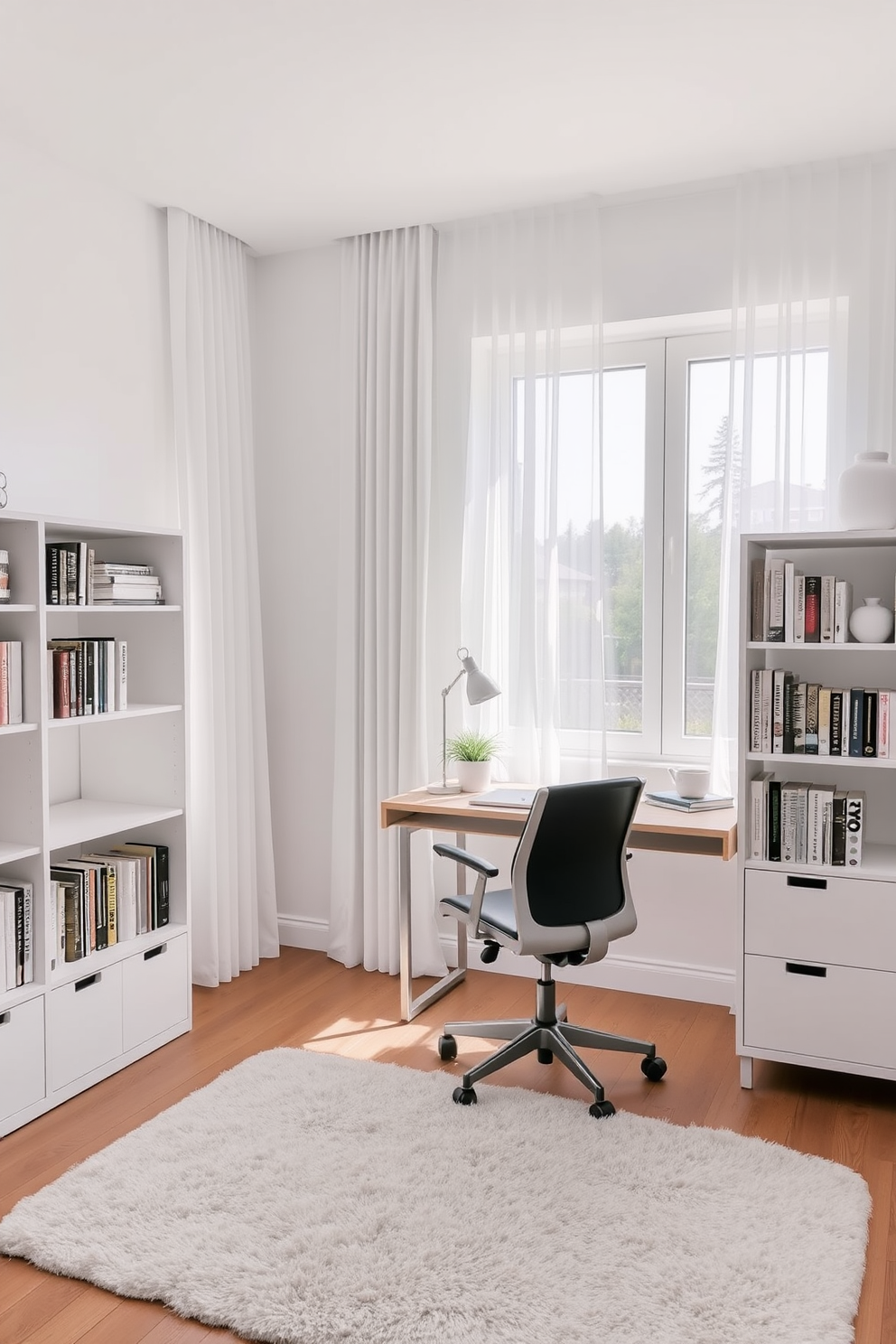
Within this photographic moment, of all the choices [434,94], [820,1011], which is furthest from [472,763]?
[434,94]

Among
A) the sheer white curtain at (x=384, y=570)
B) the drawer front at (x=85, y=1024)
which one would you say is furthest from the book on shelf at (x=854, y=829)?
the drawer front at (x=85, y=1024)

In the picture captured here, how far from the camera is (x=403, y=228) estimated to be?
3.94 meters

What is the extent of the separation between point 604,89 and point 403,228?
48.3 inches

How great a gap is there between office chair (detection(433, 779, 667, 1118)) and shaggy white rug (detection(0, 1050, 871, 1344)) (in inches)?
7.6

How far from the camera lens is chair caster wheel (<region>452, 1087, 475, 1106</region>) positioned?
285cm

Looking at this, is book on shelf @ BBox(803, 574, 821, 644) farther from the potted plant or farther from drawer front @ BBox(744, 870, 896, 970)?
the potted plant

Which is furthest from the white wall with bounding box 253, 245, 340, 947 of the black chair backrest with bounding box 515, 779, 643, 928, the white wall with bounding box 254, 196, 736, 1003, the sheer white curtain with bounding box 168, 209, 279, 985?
the black chair backrest with bounding box 515, 779, 643, 928

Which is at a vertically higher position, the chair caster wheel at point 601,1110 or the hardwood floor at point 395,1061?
the chair caster wheel at point 601,1110

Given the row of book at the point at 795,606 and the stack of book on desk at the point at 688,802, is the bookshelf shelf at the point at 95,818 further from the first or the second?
the row of book at the point at 795,606

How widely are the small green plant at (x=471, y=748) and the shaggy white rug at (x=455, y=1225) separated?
1170mm

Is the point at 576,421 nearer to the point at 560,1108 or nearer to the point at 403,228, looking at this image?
the point at 403,228

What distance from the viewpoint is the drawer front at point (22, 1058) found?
108 inches

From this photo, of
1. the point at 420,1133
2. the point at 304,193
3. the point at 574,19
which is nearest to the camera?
the point at 574,19

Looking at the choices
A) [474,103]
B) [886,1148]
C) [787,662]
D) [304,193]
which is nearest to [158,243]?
[304,193]
